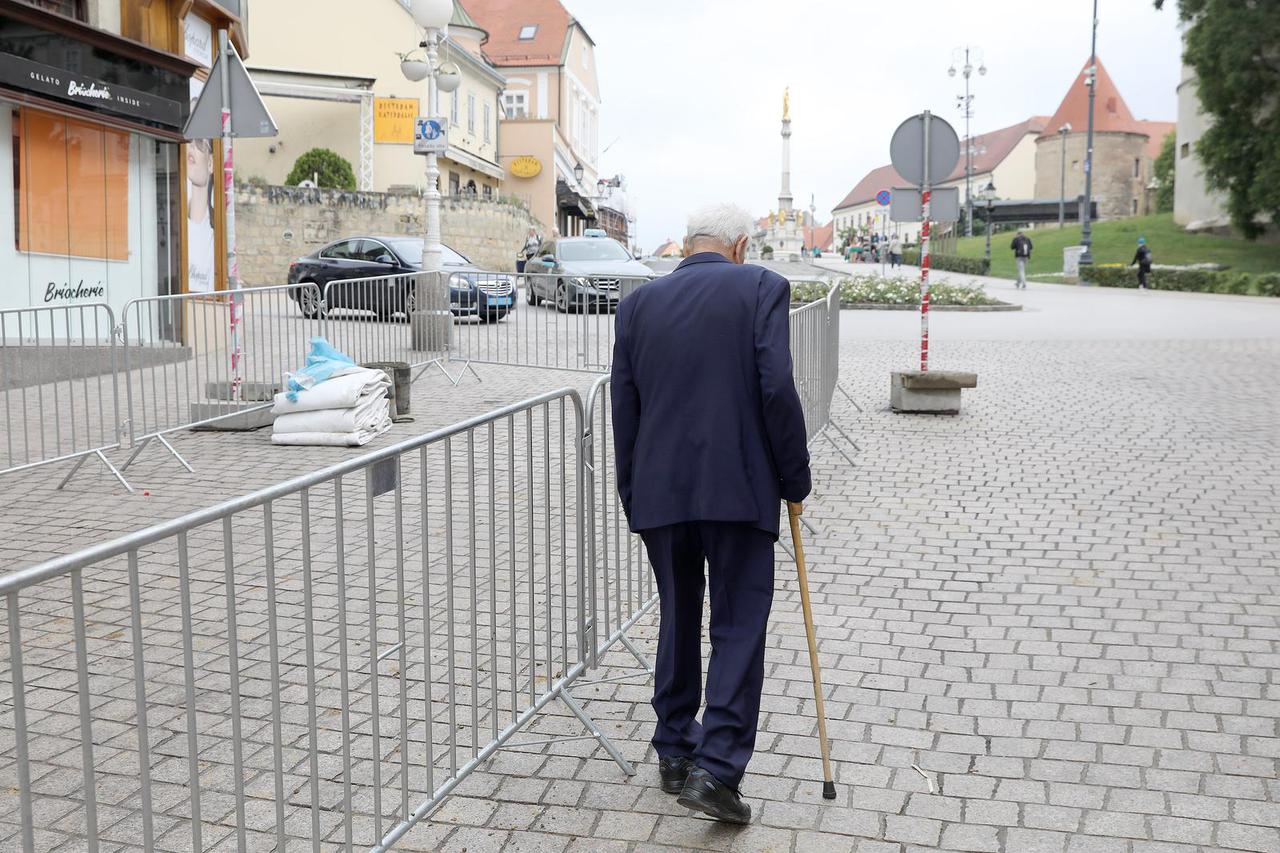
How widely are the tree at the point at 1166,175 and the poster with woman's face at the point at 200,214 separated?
91.7 m

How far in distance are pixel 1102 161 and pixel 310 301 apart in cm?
11322

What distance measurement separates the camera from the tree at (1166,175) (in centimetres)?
9844

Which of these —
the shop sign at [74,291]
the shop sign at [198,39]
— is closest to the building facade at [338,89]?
the shop sign at [198,39]

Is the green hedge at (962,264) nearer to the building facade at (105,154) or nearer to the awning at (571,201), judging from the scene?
the awning at (571,201)

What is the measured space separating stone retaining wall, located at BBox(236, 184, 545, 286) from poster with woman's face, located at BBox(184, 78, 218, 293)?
17.4 metres

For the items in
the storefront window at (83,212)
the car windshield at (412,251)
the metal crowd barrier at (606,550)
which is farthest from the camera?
the car windshield at (412,251)

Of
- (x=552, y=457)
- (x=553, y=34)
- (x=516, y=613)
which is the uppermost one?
(x=553, y=34)

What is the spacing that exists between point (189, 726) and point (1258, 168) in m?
52.2

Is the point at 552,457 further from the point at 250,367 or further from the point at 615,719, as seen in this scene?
the point at 250,367

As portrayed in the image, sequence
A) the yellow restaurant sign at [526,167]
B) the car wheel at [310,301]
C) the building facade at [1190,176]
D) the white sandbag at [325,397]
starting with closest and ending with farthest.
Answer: the white sandbag at [325,397], the car wheel at [310,301], the yellow restaurant sign at [526,167], the building facade at [1190,176]

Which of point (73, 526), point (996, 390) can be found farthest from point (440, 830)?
point (996, 390)

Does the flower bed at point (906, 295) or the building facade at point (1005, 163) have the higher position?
the building facade at point (1005, 163)

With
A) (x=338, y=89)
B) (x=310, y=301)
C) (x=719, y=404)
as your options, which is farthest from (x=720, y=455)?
(x=338, y=89)

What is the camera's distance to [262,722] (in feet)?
14.6
